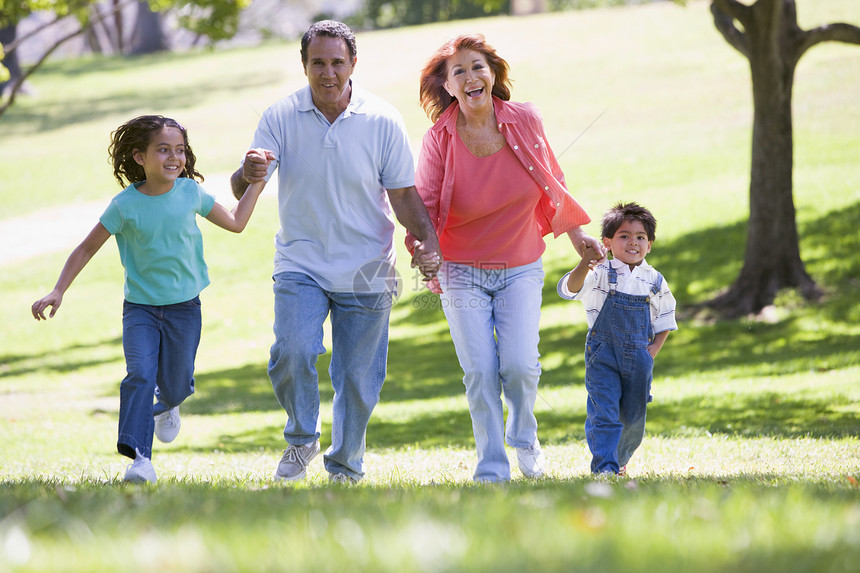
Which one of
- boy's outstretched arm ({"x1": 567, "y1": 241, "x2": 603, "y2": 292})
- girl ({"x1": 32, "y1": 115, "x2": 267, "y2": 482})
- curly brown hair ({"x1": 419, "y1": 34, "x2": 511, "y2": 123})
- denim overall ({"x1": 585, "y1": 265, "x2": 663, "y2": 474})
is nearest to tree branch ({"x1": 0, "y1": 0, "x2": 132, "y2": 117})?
girl ({"x1": 32, "y1": 115, "x2": 267, "y2": 482})

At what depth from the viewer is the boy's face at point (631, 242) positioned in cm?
626

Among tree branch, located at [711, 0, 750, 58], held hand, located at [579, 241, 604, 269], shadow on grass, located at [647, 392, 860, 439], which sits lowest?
shadow on grass, located at [647, 392, 860, 439]

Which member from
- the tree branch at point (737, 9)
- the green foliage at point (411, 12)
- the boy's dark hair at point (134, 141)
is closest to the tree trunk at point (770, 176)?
the tree branch at point (737, 9)

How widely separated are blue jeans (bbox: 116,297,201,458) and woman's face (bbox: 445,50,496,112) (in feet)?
7.02

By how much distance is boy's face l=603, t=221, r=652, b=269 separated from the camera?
20.5 feet

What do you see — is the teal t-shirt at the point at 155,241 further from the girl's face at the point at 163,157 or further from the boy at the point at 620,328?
the boy at the point at 620,328

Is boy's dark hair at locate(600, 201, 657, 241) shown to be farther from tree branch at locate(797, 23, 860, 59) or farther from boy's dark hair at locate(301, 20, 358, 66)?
tree branch at locate(797, 23, 860, 59)

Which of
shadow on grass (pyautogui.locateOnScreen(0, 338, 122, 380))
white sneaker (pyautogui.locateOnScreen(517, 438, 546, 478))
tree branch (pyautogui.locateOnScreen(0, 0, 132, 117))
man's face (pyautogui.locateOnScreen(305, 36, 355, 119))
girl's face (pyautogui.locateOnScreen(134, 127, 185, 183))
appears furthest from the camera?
shadow on grass (pyautogui.locateOnScreen(0, 338, 122, 380))

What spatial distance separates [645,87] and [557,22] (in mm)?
12927

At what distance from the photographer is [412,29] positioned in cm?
4778

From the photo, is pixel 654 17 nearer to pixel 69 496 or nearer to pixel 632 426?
pixel 632 426

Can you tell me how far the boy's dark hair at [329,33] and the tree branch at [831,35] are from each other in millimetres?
9221

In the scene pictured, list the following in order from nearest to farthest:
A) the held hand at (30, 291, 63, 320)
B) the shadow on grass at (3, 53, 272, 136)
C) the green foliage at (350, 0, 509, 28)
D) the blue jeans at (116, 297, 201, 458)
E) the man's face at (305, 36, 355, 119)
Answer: the held hand at (30, 291, 63, 320), the man's face at (305, 36, 355, 119), the blue jeans at (116, 297, 201, 458), the shadow on grass at (3, 53, 272, 136), the green foliage at (350, 0, 509, 28)

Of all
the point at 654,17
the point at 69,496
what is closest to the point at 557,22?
the point at 654,17
